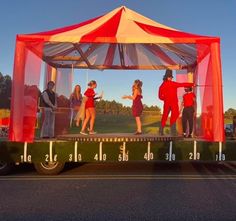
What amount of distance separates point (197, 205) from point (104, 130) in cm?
750

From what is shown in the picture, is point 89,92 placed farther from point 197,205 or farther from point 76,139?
point 197,205

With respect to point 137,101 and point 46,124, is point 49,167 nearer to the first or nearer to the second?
point 46,124

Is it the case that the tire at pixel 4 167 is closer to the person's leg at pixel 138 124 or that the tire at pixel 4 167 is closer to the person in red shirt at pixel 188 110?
the person's leg at pixel 138 124

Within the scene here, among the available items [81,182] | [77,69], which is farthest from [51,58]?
[81,182]

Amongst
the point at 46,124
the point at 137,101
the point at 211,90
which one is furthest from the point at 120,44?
the point at 211,90

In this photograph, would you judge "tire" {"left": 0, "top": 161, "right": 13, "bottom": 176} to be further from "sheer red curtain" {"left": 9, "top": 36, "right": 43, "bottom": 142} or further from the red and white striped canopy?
the red and white striped canopy

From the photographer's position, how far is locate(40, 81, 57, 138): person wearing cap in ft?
41.6

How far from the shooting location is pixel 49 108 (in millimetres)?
12992

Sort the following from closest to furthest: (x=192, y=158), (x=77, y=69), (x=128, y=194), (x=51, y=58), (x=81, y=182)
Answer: (x=128, y=194) → (x=81, y=182) → (x=192, y=158) → (x=51, y=58) → (x=77, y=69)

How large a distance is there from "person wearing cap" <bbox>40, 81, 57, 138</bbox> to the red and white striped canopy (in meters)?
1.06

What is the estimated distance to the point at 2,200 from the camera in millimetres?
7164

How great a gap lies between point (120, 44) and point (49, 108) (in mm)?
2896

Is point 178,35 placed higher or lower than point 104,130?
higher

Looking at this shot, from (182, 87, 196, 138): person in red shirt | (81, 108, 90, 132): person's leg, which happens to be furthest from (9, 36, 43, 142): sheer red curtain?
(182, 87, 196, 138): person in red shirt
